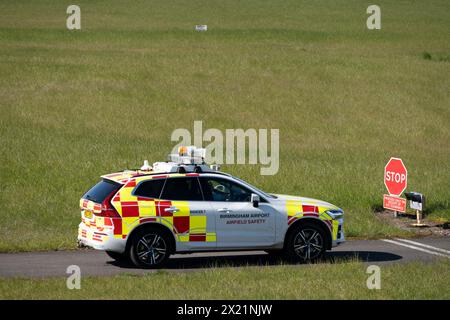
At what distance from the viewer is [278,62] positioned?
160ft

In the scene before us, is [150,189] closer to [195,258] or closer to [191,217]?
[191,217]

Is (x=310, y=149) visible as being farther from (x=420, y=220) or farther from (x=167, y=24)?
(x=167, y=24)

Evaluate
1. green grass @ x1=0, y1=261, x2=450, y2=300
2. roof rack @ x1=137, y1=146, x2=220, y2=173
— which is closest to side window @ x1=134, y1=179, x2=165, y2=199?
roof rack @ x1=137, y1=146, x2=220, y2=173

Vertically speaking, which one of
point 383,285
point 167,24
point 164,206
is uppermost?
point 167,24

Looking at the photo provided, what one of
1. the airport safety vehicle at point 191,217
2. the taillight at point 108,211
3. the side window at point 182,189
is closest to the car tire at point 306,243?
the airport safety vehicle at point 191,217

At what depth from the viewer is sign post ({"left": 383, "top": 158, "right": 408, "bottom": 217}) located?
20672mm

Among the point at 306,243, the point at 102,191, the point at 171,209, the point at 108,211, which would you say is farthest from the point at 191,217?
the point at 306,243

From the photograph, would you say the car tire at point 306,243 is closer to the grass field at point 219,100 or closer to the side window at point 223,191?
the side window at point 223,191

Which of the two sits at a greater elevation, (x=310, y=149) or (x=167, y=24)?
(x=167, y=24)

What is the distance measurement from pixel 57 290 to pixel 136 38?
45.5 meters

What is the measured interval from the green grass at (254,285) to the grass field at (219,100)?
807 mm

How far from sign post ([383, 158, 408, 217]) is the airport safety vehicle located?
5.71m
